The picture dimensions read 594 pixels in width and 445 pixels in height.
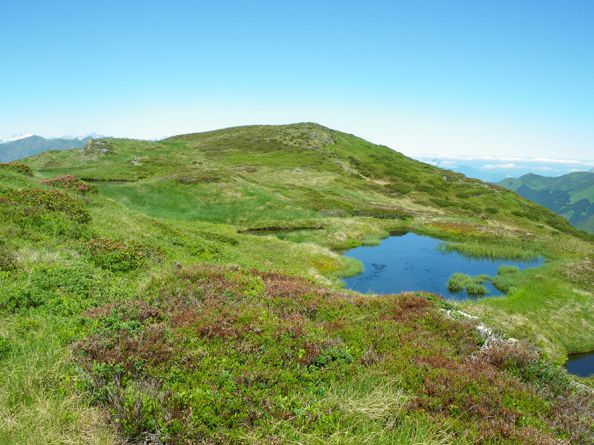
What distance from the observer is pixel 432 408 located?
739 cm

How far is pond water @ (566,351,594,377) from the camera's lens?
2272 cm

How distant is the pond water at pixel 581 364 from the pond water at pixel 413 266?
8.96 meters

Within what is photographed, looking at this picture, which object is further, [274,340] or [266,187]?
[266,187]

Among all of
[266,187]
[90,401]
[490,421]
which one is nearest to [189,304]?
[90,401]

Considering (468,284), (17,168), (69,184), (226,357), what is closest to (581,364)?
(468,284)

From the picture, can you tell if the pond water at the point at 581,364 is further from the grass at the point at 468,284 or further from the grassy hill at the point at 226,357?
the grass at the point at 468,284

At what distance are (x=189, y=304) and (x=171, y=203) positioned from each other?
166 ft

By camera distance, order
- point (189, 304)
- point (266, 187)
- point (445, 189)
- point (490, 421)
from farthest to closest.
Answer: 1. point (445, 189)
2. point (266, 187)
3. point (189, 304)
4. point (490, 421)

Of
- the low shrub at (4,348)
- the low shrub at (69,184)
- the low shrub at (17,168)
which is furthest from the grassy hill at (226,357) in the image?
the low shrub at (17,168)

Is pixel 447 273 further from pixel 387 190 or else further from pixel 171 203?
pixel 387 190

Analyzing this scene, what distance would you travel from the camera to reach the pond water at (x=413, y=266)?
33938mm

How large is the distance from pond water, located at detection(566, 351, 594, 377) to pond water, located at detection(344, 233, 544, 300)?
8.96 metres

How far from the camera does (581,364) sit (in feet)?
78.3

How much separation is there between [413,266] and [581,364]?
18.5 meters
